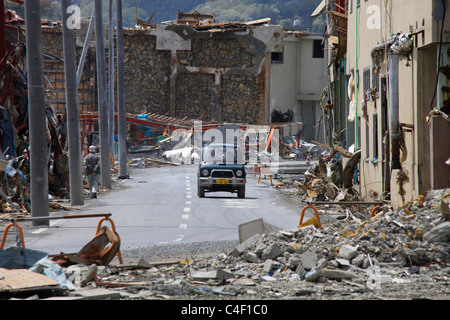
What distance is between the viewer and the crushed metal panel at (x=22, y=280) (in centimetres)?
789

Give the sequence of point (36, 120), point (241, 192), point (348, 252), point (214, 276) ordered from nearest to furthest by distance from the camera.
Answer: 1. point (214, 276)
2. point (348, 252)
3. point (36, 120)
4. point (241, 192)

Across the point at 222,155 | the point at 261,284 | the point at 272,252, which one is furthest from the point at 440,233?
the point at 222,155

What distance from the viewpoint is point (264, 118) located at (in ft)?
208

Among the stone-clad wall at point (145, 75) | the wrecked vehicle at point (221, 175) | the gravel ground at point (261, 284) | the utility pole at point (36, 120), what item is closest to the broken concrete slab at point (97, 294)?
the gravel ground at point (261, 284)

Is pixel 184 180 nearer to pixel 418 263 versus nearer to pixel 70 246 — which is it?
pixel 70 246

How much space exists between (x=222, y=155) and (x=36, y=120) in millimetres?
9554

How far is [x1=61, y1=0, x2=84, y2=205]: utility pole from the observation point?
2259 centimetres

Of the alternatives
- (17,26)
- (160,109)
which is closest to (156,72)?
(160,109)

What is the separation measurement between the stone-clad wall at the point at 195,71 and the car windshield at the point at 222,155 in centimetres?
3611

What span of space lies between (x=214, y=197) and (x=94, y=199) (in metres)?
4.01

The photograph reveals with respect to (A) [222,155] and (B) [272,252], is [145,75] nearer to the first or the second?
(A) [222,155]

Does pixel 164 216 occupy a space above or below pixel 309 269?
below

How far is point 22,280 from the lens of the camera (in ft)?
26.7

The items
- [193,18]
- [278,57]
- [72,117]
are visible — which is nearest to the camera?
[72,117]
